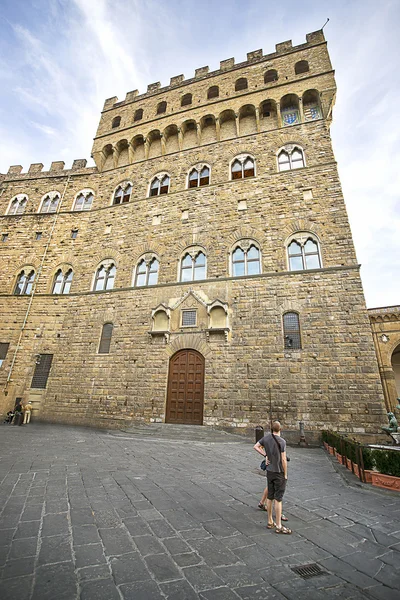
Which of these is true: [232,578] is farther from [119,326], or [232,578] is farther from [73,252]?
[73,252]

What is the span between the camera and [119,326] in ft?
40.1

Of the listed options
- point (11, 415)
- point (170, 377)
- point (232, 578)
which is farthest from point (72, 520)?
point (11, 415)

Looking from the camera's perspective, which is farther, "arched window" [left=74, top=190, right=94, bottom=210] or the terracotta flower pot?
"arched window" [left=74, top=190, right=94, bottom=210]

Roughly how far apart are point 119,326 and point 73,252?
5920mm

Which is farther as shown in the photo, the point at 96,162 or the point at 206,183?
the point at 96,162

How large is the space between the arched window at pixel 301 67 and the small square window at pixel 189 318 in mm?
14247

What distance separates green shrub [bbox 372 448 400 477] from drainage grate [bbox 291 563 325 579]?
124 inches

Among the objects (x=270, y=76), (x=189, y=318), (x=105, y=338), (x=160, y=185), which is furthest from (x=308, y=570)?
(x=270, y=76)

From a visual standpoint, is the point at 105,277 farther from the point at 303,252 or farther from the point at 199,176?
the point at 303,252

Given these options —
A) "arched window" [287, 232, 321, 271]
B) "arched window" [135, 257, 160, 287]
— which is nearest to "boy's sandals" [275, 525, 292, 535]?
"arched window" [287, 232, 321, 271]

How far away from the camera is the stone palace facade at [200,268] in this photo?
944 centimetres

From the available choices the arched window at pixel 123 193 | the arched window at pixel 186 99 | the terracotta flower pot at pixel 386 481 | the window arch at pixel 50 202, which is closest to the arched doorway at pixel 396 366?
the terracotta flower pot at pixel 386 481

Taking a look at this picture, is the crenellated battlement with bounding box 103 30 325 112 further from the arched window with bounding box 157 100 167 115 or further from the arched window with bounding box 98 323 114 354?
the arched window with bounding box 98 323 114 354

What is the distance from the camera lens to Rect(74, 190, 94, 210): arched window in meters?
16.6
